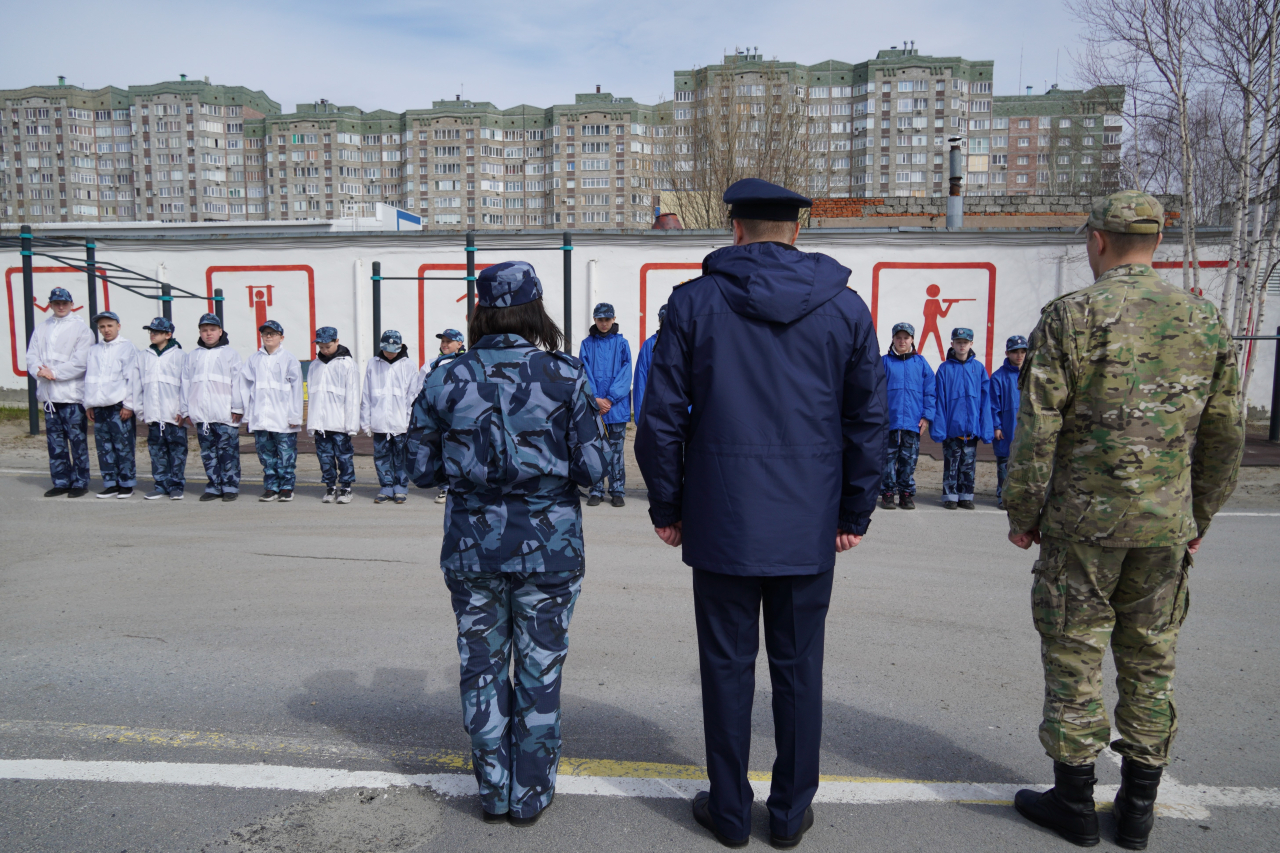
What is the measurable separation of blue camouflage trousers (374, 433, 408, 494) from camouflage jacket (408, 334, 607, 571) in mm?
6647

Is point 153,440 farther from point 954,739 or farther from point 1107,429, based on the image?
point 1107,429

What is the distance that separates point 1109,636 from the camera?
2.84m

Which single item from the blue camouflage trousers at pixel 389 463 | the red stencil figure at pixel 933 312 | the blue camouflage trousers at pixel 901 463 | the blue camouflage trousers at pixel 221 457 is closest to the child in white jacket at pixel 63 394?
the blue camouflage trousers at pixel 221 457

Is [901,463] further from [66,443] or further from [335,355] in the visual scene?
[66,443]

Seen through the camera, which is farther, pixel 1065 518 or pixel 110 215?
pixel 110 215

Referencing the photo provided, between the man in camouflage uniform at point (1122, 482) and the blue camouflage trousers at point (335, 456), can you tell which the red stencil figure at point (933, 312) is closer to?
the blue camouflage trousers at point (335, 456)

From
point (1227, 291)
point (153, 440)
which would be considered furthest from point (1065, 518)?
point (1227, 291)

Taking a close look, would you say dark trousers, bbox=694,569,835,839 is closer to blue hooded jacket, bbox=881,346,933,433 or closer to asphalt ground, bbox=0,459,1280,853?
asphalt ground, bbox=0,459,1280,853

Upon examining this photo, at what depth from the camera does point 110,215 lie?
116000mm

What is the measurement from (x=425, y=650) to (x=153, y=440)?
6.30 m

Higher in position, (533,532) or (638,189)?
(638,189)

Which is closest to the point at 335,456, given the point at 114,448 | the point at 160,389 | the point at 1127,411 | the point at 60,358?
the point at 160,389

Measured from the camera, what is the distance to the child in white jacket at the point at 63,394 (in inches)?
355

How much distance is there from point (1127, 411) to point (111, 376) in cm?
961
